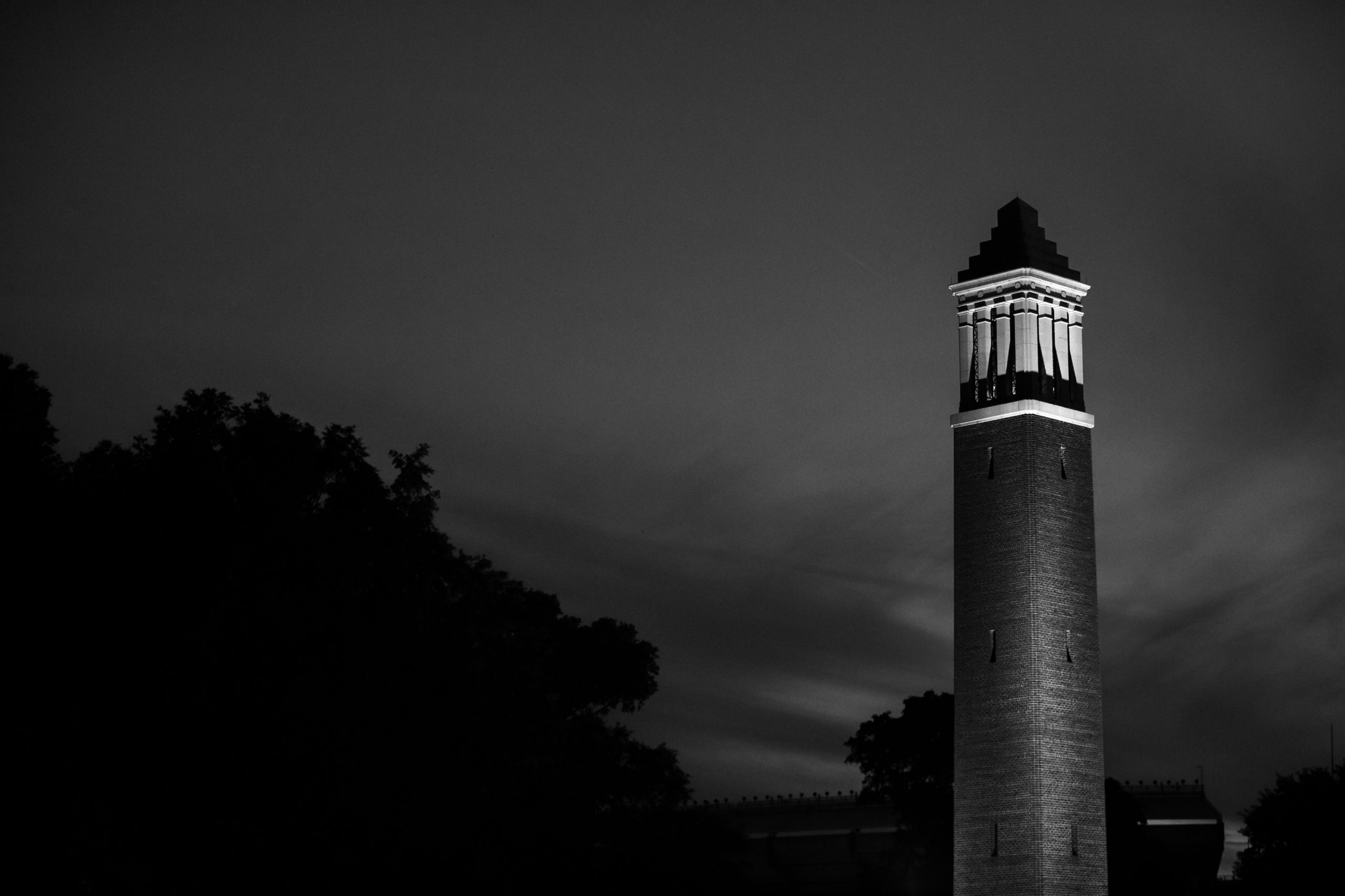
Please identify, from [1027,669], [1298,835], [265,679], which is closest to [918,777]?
[1298,835]

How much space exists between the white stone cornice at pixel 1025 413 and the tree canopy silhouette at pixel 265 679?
1364cm

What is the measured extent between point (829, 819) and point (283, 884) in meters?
65.2

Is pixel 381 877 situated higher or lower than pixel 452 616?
lower

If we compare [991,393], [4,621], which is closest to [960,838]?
[991,393]

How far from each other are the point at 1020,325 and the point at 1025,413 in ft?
9.02

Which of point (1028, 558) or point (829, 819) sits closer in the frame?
point (1028, 558)

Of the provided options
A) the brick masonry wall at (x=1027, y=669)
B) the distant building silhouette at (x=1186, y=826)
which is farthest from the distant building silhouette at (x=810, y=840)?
the brick masonry wall at (x=1027, y=669)

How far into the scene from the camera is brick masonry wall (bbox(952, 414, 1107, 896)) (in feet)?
157

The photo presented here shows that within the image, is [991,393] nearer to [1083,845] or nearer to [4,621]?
[1083,845]

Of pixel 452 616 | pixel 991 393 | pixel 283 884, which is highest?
pixel 991 393

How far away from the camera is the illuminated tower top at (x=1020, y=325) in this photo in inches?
2018

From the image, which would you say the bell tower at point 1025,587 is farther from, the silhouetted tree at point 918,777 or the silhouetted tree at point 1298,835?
the silhouetted tree at point 918,777

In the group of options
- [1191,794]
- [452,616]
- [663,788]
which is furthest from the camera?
[1191,794]

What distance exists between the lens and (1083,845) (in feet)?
158
